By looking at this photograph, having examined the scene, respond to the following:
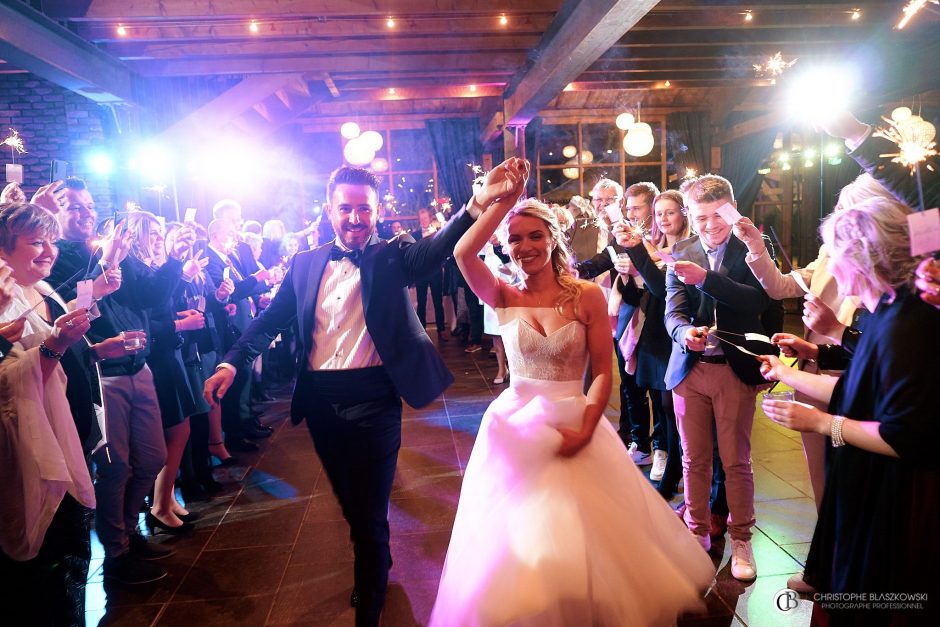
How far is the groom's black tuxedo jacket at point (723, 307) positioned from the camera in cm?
256

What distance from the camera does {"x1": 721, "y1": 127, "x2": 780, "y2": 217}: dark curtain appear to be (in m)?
11.7

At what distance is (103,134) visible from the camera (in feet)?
23.2

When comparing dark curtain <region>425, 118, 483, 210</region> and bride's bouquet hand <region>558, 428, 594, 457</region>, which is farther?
dark curtain <region>425, 118, 483, 210</region>

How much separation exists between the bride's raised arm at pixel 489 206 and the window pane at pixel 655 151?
35.1ft

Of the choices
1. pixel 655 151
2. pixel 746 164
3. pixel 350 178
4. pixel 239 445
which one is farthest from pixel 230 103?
pixel 746 164

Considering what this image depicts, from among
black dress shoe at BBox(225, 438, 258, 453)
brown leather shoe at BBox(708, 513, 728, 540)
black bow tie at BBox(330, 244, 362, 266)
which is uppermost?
black bow tie at BBox(330, 244, 362, 266)

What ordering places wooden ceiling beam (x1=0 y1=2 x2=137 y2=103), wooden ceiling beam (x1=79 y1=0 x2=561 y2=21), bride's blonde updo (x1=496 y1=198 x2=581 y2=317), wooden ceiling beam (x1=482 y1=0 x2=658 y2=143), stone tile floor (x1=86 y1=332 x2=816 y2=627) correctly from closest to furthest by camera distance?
bride's blonde updo (x1=496 y1=198 x2=581 y2=317) < stone tile floor (x1=86 y1=332 x2=816 y2=627) < wooden ceiling beam (x1=482 y1=0 x2=658 y2=143) < wooden ceiling beam (x1=0 y1=2 x2=137 y2=103) < wooden ceiling beam (x1=79 y1=0 x2=561 y2=21)

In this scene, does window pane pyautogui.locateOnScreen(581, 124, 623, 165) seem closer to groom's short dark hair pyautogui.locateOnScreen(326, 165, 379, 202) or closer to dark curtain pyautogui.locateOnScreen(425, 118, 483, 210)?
dark curtain pyautogui.locateOnScreen(425, 118, 483, 210)

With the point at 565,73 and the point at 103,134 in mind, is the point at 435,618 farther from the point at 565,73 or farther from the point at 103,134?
the point at 103,134

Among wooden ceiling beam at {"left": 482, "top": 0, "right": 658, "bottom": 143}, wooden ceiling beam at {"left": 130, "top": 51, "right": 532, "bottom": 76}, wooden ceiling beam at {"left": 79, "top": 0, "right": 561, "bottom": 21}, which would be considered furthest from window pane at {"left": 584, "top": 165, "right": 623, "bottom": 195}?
wooden ceiling beam at {"left": 79, "top": 0, "right": 561, "bottom": 21}

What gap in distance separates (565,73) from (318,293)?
4.24 m

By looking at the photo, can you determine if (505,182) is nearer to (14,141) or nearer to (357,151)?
(14,141)

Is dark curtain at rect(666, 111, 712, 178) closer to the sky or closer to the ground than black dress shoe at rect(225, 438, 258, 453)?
closer to the sky

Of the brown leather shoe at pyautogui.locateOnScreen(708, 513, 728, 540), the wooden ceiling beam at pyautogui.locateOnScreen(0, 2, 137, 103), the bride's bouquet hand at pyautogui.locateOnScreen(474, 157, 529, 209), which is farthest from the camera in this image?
the wooden ceiling beam at pyautogui.locateOnScreen(0, 2, 137, 103)
